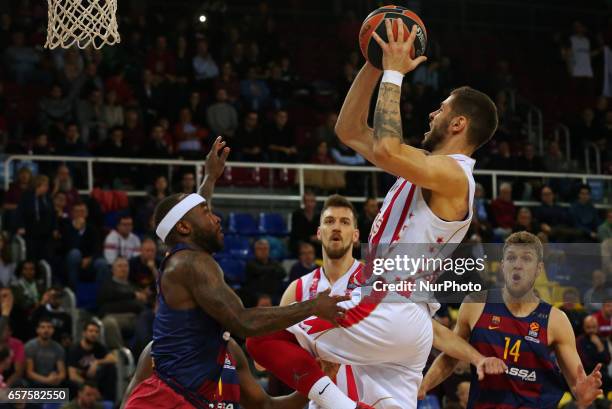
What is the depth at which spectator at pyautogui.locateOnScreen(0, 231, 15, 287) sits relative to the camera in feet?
45.1

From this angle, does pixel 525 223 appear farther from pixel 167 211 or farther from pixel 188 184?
pixel 167 211

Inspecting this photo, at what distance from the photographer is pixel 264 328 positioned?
6.25m

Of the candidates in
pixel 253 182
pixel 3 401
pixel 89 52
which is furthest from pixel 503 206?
→ pixel 3 401

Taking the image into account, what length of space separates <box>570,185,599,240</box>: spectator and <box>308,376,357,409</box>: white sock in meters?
11.9

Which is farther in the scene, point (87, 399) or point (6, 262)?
point (6, 262)

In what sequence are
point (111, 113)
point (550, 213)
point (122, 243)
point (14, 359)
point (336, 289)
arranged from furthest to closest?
1. point (550, 213)
2. point (111, 113)
3. point (122, 243)
4. point (14, 359)
5. point (336, 289)

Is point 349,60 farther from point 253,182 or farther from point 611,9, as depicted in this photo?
point 611,9

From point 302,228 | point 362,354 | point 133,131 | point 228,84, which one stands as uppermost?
point 228,84

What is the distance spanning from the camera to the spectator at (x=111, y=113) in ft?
55.9

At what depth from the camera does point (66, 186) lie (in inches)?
595

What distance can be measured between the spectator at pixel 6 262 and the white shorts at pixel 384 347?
7.76m

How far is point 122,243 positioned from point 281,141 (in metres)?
4.20

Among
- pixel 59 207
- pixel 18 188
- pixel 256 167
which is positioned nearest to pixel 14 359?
pixel 59 207

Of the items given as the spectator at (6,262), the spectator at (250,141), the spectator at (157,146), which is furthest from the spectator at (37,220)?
the spectator at (250,141)
